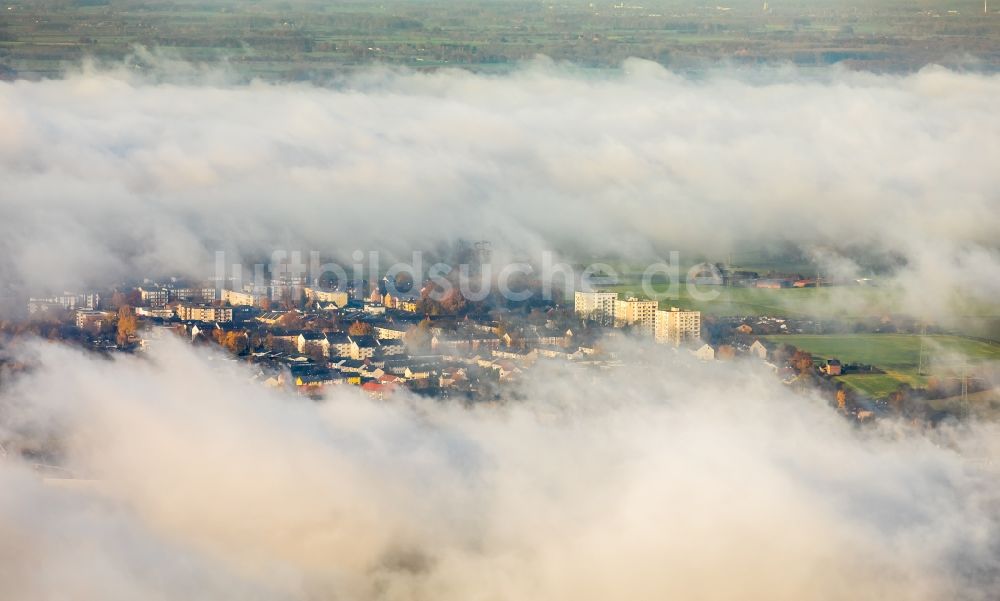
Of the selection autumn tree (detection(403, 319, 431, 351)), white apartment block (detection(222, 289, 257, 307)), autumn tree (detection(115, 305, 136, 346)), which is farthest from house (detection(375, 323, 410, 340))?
autumn tree (detection(115, 305, 136, 346))

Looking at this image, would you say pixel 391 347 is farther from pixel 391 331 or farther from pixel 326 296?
pixel 326 296

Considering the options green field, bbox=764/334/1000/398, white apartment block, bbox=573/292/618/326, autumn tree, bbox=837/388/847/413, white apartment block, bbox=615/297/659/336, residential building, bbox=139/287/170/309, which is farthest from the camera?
residential building, bbox=139/287/170/309

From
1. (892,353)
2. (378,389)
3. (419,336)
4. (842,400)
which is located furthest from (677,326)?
(378,389)

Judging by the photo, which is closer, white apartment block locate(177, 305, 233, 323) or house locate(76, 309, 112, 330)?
house locate(76, 309, 112, 330)

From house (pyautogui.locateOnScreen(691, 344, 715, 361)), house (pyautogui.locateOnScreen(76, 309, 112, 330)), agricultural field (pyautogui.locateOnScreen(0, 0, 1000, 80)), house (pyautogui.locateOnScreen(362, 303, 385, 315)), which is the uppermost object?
agricultural field (pyautogui.locateOnScreen(0, 0, 1000, 80))

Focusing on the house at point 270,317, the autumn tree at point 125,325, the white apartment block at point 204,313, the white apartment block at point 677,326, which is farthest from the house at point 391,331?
the white apartment block at point 677,326

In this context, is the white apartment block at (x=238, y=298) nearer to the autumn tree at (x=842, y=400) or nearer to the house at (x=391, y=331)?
the house at (x=391, y=331)

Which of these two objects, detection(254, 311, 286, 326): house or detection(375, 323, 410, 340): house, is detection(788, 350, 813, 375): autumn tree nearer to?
detection(375, 323, 410, 340): house
